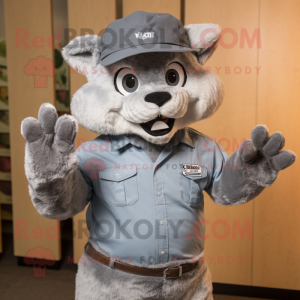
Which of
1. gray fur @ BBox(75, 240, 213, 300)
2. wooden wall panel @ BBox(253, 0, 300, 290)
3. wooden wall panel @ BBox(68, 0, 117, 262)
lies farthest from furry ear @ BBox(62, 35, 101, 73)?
wooden wall panel @ BBox(253, 0, 300, 290)

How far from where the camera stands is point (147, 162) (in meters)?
1.02

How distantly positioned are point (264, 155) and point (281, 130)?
119 centimetres

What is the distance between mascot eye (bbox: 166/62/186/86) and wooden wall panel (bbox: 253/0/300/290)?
1.15 metres

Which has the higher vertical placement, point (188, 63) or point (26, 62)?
point (26, 62)

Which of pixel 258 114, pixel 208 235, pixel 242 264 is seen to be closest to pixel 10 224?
pixel 208 235

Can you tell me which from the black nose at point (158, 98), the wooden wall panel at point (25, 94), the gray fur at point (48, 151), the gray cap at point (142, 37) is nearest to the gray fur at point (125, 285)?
the gray fur at point (48, 151)

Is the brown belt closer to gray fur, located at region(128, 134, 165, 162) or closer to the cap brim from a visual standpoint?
gray fur, located at region(128, 134, 165, 162)

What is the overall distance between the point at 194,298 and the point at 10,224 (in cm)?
265

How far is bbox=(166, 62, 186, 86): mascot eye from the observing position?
1.00 m

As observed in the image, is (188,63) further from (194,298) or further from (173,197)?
(194,298)

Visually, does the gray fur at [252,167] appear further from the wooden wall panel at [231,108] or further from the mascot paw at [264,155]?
the wooden wall panel at [231,108]

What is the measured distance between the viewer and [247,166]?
0.97 m

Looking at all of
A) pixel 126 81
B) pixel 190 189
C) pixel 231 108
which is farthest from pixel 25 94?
pixel 190 189

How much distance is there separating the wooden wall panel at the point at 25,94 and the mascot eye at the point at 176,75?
1.50 meters
